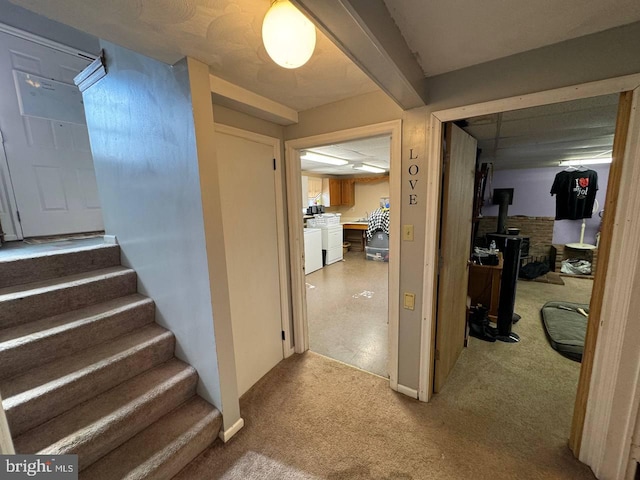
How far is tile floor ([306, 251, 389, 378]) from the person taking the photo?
8.16ft

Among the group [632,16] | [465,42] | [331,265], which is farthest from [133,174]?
[331,265]

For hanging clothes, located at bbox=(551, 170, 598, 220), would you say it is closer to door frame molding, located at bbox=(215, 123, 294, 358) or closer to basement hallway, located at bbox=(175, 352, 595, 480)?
basement hallway, located at bbox=(175, 352, 595, 480)

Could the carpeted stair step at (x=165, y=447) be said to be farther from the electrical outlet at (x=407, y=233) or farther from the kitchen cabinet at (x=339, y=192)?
the kitchen cabinet at (x=339, y=192)

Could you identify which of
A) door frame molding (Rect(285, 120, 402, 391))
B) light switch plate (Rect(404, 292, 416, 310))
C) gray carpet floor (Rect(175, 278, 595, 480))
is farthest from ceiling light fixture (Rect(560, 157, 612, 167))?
light switch plate (Rect(404, 292, 416, 310))

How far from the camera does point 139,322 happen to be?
5.80ft

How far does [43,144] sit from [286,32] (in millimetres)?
3117

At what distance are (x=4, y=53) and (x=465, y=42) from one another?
384 centimetres

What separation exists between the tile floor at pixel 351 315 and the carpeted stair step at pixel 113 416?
136cm

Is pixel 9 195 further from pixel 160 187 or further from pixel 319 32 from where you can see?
pixel 319 32

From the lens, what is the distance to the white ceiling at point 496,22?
0.98 metres

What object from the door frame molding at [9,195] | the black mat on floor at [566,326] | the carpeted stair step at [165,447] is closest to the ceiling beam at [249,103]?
the carpeted stair step at [165,447]

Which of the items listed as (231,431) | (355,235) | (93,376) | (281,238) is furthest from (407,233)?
(355,235)

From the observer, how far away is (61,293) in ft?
5.34

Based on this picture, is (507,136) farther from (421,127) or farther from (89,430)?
(89,430)
